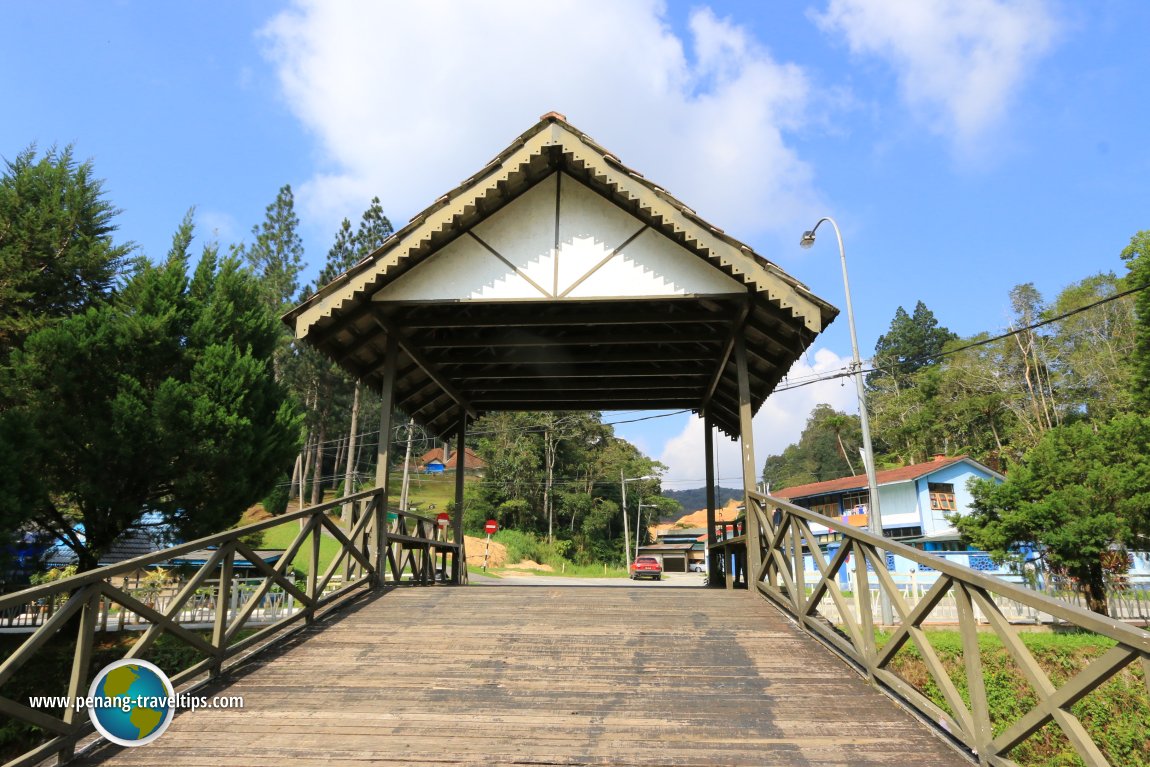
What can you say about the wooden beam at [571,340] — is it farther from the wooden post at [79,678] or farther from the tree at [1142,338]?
the tree at [1142,338]

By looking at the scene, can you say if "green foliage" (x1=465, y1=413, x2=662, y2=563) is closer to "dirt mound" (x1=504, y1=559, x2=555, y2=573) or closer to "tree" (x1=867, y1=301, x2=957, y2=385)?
"dirt mound" (x1=504, y1=559, x2=555, y2=573)

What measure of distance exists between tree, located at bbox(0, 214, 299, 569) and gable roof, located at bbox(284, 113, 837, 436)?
615 centimetres

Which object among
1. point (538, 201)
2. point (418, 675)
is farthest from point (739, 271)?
point (418, 675)

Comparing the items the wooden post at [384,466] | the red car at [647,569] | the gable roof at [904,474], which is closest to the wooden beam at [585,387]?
the wooden post at [384,466]

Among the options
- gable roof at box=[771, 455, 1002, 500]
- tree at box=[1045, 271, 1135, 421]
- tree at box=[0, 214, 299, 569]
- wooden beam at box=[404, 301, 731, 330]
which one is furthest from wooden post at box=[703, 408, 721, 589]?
tree at box=[1045, 271, 1135, 421]

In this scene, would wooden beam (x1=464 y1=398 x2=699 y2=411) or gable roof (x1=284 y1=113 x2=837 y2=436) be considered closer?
gable roof (x1=284 y1=113 x2=837 y2=436)

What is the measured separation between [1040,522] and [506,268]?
19.4 meters

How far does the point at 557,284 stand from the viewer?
8430 millimetres

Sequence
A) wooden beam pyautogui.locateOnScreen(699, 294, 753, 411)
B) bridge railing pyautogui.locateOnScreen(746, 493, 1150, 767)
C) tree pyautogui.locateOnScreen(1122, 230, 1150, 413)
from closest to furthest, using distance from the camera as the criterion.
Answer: bridge railing pyautogui.locateOnScreen(746, 493, 1150, 767) < wooden beam pyautogui.locateOnScreen(699, 294, 753, 411) < tree pyautogui.locateOnScreen(1122, 230, 1150, 413)

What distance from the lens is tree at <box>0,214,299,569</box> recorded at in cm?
1328

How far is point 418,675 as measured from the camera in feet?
15.9

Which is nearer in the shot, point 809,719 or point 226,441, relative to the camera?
point 809,719

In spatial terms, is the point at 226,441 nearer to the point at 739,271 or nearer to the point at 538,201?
the point at 538,201

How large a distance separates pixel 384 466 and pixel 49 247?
12.5 meters
